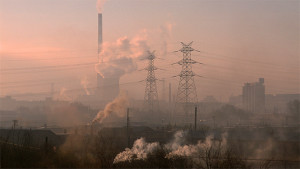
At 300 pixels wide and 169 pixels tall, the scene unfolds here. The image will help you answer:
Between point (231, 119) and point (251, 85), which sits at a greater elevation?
point (251, 85)

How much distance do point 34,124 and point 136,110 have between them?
2710cm

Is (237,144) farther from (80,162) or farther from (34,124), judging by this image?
(34,124)

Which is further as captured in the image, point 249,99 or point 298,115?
point 249,99

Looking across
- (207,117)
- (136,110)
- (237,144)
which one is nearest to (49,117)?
(136,110)

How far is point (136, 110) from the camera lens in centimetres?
10325

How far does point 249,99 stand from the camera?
161750 mm

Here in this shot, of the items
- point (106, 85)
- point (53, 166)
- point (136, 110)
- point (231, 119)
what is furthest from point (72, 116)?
point (53, 166)

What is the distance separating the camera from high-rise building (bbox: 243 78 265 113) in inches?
6152

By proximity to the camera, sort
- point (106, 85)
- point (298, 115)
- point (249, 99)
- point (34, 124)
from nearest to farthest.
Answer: point (34, 124) < point (298, 115) < point (106, 85) < point (249, 99)

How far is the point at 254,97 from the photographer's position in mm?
162375

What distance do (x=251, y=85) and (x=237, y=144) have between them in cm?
13537

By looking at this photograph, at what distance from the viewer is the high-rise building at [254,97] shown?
513 ft

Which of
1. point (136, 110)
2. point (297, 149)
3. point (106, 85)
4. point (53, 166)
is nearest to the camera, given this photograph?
point (53, 166)

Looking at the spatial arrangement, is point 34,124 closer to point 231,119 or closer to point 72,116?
point 72,116
